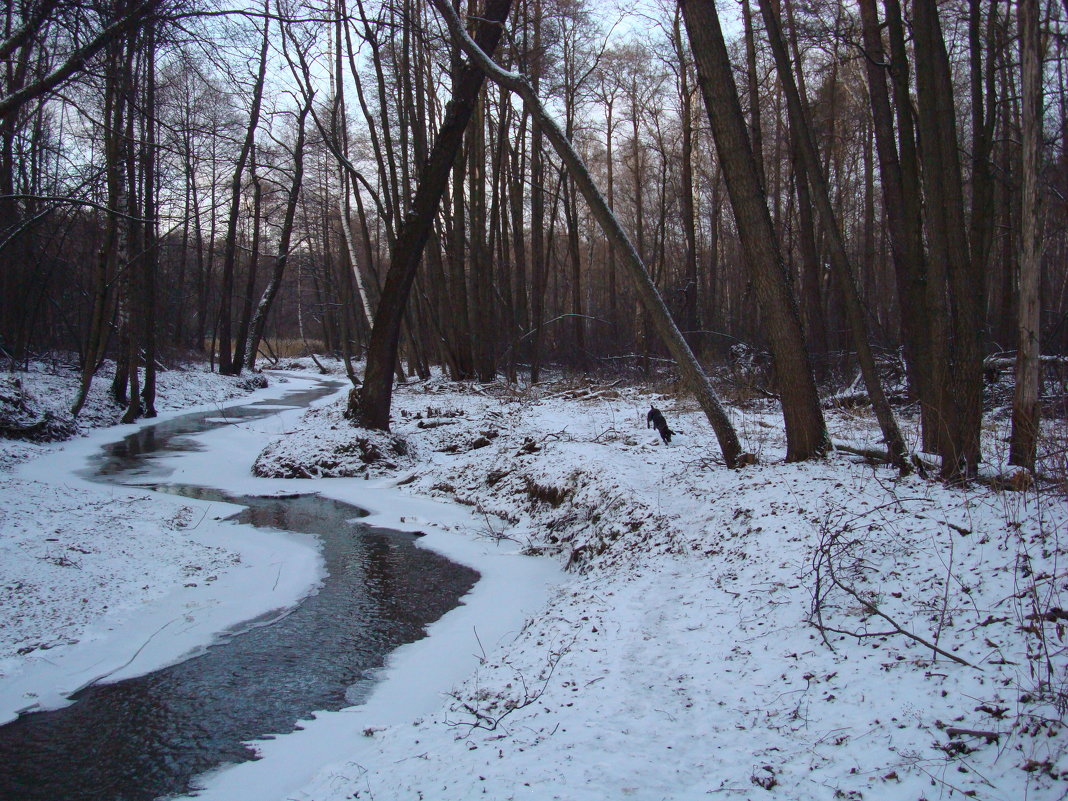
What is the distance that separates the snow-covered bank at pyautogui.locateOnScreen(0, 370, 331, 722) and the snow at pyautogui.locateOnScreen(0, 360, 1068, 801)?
1.7 inches

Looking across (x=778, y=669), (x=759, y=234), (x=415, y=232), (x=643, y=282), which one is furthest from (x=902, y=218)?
(x=415, y=232)

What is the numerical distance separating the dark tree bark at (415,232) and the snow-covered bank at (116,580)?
3274 mm

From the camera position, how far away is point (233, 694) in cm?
383

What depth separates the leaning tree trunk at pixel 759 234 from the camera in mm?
6098

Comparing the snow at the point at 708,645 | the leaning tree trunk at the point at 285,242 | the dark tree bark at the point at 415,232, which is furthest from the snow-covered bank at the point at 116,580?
the leaning tree trunk at the point at 285,242

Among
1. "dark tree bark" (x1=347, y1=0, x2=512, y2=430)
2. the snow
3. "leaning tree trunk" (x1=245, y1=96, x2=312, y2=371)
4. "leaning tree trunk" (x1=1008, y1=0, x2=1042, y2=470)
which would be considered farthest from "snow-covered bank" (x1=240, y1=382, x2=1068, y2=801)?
"leaning tree trunk" (x1=245, y1=96, x2=312, y2=371)

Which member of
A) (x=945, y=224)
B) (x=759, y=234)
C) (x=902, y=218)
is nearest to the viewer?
(x=945, y=224)

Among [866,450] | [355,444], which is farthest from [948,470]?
[355,444]

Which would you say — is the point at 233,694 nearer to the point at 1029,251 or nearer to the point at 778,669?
the point at 778,669

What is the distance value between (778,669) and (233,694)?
2989 mm

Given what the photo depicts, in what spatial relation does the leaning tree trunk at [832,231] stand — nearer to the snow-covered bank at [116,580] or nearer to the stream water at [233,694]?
the stream water at [233,694]

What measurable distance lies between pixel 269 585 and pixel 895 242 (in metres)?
6.89

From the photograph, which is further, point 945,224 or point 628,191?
point 628,191

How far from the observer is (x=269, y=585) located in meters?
5.64
